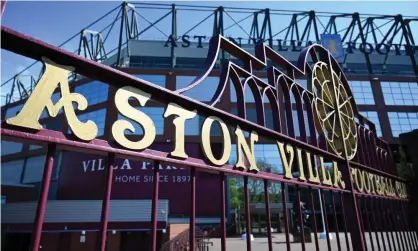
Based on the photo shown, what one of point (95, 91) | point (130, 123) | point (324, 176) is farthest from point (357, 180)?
point (95, 91)

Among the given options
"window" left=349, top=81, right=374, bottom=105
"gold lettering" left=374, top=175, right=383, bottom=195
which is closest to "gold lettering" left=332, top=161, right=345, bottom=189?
"gold lettering" left=374, top=175, right=383, bottom=195

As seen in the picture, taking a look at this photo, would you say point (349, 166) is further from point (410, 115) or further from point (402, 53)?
point (402, 53)

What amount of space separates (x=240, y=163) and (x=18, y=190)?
38847 mm

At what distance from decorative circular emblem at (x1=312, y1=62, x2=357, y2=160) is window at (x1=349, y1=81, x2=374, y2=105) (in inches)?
1294

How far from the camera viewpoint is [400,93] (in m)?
34.6

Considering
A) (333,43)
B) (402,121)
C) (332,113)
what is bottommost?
(332,113)

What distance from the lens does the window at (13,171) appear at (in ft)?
119

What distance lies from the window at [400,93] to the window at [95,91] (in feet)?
102

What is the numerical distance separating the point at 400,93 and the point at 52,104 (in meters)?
40.6

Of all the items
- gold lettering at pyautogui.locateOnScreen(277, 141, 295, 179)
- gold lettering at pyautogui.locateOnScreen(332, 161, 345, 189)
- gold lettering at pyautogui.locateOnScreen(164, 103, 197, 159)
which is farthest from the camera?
gold lettering at pyautogui.locateOnScreen(332, 161, 345, 189)

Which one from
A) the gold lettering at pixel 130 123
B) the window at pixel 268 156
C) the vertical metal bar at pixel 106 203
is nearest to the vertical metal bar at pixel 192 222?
the gold lettering at pixel 130 123

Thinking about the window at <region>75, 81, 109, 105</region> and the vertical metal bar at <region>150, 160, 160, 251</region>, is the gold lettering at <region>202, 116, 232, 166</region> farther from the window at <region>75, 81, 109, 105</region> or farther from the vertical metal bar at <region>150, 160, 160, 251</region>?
the window at <region>75, 81, 109, 105</region>

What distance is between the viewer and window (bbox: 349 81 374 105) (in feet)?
110

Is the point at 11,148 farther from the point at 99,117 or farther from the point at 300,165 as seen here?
the point at 300,165
